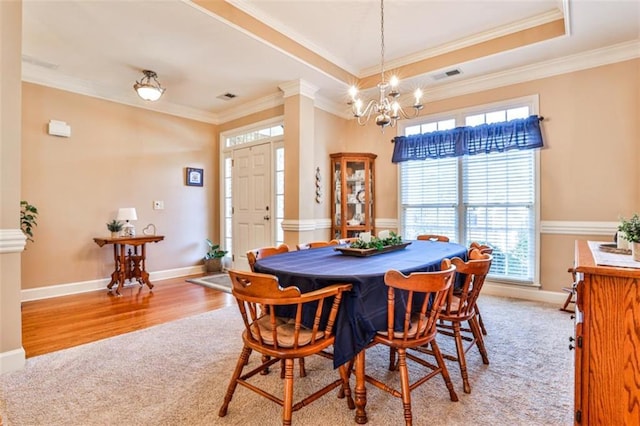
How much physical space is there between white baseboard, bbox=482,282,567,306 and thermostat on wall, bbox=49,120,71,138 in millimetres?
5735

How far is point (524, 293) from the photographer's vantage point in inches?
152

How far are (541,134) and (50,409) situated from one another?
16.0 feet

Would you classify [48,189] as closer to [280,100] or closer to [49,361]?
[49,361]

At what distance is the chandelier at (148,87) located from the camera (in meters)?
3.98

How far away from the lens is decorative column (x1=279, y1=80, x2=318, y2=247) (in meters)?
4.36

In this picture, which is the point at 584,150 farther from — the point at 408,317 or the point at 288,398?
the point at 288,398

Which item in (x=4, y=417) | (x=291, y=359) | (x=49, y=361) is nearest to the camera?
(x=291, y=359)

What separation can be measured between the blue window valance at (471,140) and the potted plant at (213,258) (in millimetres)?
3323

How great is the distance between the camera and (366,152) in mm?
5062

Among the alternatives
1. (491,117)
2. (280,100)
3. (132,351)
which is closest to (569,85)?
(491,117)

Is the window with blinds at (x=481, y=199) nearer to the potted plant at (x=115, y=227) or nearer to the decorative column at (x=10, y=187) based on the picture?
the potted plant at (x=115, y=227)

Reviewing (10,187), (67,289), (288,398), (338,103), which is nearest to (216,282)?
(67,289)

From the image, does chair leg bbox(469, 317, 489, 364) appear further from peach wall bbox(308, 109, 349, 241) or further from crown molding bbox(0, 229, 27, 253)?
crown molding bbox(0, 229, 27, 253)

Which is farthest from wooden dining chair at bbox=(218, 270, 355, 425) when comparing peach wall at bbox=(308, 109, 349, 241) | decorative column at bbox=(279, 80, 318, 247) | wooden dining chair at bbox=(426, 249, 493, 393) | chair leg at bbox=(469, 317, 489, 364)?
peach wall at bbox=(308, 109, 349, 241)
